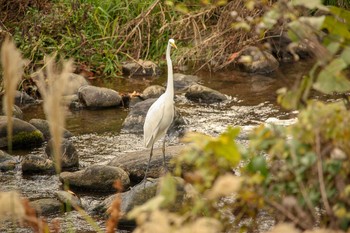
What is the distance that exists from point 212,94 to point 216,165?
7987mm

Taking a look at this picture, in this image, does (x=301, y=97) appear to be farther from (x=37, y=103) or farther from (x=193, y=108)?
(x=37, y=103)

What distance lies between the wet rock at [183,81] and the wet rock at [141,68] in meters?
0.52

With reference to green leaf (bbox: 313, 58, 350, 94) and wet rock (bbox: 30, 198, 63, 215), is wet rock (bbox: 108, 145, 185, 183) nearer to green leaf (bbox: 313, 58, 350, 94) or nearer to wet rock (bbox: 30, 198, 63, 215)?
wet rock (bbox: 30, 198, 63, 215)

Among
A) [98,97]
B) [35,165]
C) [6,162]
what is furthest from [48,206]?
[98,97]

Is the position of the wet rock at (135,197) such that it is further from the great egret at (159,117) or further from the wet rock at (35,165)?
the wet rock at (35,165)

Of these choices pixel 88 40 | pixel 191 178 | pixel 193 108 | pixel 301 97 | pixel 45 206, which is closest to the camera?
pixel 191 178

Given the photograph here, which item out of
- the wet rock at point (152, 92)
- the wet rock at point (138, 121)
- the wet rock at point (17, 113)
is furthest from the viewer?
the wet rock at point (152, 92)

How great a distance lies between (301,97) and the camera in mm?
2535

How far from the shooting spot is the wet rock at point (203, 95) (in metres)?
10.3

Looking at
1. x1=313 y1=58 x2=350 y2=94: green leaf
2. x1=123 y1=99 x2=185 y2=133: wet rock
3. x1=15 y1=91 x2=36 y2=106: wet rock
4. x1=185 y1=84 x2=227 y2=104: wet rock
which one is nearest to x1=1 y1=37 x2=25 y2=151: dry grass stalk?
x1=313 y1=58 x2=350 y2=94: green leaf

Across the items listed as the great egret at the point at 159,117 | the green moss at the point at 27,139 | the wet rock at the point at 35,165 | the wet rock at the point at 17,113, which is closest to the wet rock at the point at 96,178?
the wet rock at the point at 35,165

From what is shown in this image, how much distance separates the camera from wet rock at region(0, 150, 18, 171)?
7.75 meters

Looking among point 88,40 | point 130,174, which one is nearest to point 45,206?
point 130,174

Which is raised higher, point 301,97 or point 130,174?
point 301,97
